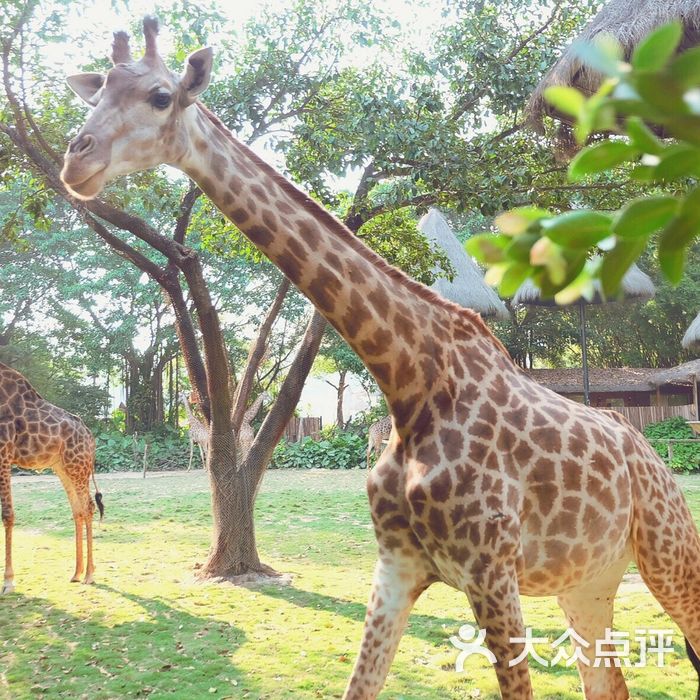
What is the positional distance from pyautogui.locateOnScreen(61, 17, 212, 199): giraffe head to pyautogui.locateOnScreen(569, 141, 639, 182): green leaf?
1940mm

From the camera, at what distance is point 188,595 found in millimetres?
5902

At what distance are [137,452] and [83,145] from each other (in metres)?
18.4

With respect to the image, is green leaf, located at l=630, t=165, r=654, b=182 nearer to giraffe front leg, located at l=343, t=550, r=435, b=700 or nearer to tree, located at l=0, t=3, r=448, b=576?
giraffe front leg, located at l=343, t=550, r=435, b=700

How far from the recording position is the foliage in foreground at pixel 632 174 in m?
0.41

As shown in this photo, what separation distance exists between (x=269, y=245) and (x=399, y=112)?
3.71m

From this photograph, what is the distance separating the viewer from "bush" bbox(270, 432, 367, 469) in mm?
18781

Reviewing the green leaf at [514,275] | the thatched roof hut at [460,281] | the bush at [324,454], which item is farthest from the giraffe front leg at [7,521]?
the bush at [324,454]

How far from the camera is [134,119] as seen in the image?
2.36 metres

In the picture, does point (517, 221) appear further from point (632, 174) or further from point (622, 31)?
point (622, 31)

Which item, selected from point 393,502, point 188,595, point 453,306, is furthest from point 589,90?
point 188,595

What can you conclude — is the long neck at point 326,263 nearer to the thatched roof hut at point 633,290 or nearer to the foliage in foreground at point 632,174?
the foliage in foreground at point 632,174

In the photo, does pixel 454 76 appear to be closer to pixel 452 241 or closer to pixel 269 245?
pixel 269 245

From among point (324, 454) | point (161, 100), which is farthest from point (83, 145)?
point (324, 454)

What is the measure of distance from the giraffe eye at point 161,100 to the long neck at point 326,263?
10cm
